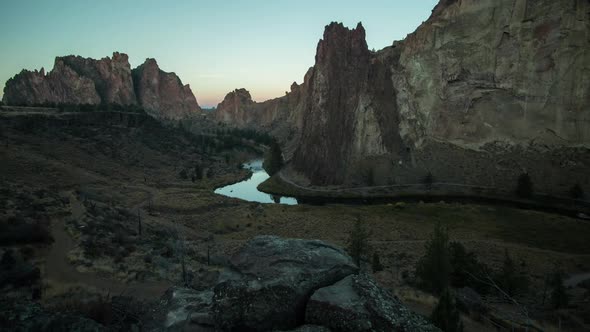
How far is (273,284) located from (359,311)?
4.52ft

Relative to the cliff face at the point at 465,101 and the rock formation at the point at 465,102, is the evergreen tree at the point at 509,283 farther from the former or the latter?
the cliff face at the point at 465,101

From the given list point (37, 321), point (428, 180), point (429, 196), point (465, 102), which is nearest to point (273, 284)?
point (37, 321)

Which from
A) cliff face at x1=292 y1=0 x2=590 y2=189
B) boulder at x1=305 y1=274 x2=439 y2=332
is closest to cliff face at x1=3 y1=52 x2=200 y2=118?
cliff face at x1=292 y1=0 x2=590 y2=189

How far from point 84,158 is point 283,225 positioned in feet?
142

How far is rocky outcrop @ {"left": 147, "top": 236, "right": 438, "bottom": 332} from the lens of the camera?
5027mm

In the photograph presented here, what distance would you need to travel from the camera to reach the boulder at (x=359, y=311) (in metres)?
4.83

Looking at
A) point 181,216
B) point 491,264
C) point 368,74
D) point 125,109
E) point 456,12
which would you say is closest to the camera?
point 491,264

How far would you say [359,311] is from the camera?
4914mm

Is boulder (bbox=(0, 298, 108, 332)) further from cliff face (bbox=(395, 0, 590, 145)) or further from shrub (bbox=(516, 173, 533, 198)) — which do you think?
cliff face (bbox=(395, 0, 590, 145))

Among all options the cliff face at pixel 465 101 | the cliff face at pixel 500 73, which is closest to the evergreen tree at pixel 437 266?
the cliff face at pixel 465 101

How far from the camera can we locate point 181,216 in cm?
4244

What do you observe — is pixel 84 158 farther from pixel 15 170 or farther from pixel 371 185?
pixel 371 185

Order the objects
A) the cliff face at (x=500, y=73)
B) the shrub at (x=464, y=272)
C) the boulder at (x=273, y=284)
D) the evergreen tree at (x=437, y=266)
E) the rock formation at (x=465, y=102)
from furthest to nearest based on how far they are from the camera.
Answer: the rock formation at (x=465, y=102), the cliff face at (x=500, y=73), the shrub at (x=464, y=272), the evergreen tree at (x=437, y=266), the boulder at (x=273, y=284)

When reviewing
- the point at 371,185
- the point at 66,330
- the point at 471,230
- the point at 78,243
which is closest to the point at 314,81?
the point at 371,185
